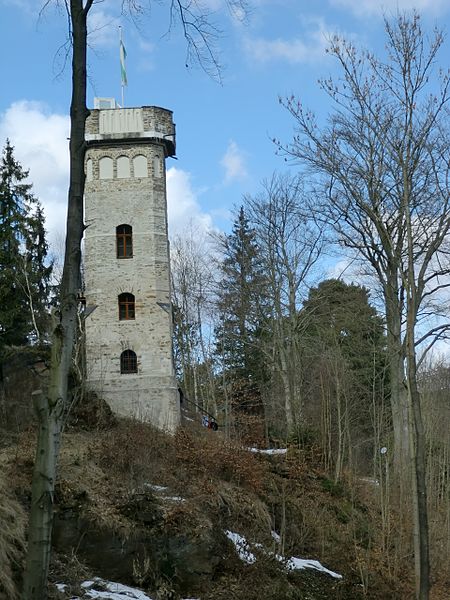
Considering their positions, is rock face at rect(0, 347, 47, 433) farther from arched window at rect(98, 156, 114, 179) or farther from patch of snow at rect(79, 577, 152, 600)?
patch of snow at rect(79, 577, 152, 600)

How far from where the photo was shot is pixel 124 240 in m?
26.4

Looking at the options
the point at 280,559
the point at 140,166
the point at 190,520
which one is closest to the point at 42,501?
the point at 190,520

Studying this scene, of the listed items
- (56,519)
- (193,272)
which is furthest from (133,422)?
(193,272)

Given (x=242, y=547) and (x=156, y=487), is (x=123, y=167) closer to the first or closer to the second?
(x=156, y=487)

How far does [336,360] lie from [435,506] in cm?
614

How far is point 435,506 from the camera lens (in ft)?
73.7

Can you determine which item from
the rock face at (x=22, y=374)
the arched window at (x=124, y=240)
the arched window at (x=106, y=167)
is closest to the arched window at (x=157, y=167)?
the arched window at (x=106, y=167)

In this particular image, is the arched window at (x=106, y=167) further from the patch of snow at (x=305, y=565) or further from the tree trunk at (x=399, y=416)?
the patch of snow at (x=305, y=565)

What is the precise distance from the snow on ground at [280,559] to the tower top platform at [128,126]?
1546 centimetres

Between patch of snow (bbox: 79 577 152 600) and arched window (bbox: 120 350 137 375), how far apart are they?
42.1 feet

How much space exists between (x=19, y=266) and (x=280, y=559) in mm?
14926

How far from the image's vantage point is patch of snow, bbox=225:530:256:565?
14.9 metres

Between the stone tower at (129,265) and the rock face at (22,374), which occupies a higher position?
the stone tower at (129,265)

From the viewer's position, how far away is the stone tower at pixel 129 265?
25141 mm
